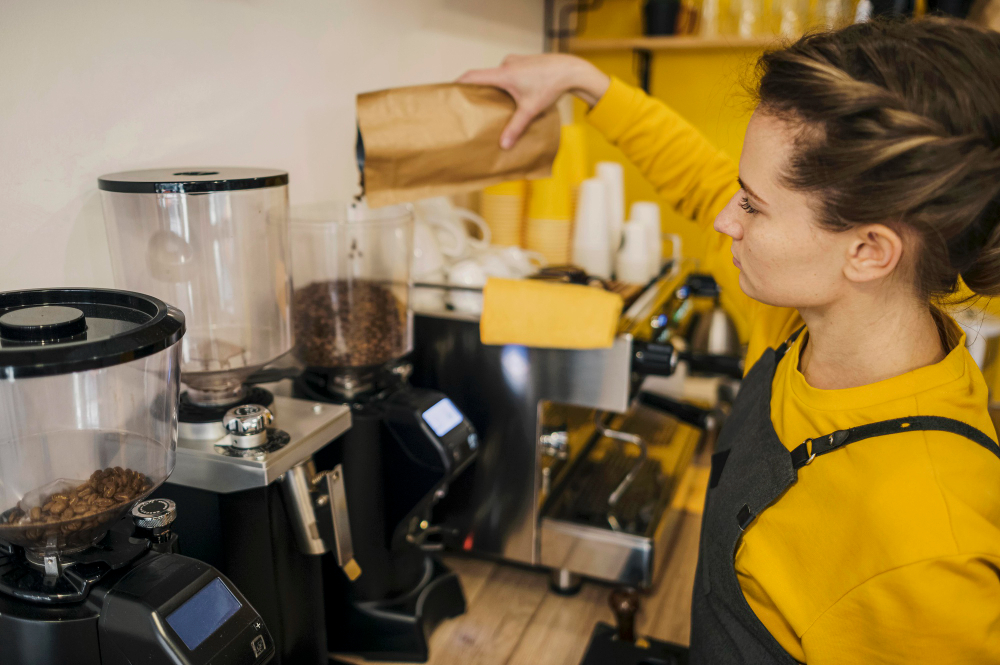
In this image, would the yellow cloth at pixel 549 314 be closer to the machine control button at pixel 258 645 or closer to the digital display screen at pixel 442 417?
the digital display screen at pixel 442 417

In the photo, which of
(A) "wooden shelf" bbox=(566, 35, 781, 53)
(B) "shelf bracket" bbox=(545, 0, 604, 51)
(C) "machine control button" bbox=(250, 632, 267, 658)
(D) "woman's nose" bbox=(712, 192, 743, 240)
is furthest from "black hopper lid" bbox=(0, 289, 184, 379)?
(B) "shelf bracket" bbox=(545, 0, 604, 51)

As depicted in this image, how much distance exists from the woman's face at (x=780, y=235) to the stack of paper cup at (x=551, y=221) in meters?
0.71

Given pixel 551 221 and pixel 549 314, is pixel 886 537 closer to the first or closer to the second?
pixel 549 314

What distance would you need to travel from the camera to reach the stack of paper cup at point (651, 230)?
131 centimetres

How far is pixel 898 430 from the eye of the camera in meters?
0.60

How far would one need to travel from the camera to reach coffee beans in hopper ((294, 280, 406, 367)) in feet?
3.00

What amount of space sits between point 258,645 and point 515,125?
0.74 m

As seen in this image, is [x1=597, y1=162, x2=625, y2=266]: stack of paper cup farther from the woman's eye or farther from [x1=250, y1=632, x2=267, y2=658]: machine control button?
[x1=250, y1=632, x2=267, y2=658]: machine control button

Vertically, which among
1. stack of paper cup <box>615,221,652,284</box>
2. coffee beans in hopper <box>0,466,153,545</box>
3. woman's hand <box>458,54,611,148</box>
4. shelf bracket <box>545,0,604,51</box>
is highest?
shelf bracket <box>545,0,604,51</box>

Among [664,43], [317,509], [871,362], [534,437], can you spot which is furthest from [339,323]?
[664,43]

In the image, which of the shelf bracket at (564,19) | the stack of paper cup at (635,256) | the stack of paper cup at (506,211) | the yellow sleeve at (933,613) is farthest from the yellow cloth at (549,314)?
the shelf bracket at (564,19)

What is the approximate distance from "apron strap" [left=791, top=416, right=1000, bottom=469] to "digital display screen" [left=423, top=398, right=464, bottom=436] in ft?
1.44

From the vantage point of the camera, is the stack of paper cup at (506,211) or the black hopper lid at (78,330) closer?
the black hopper lid at (78,330)

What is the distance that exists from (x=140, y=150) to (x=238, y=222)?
0.19 meters
